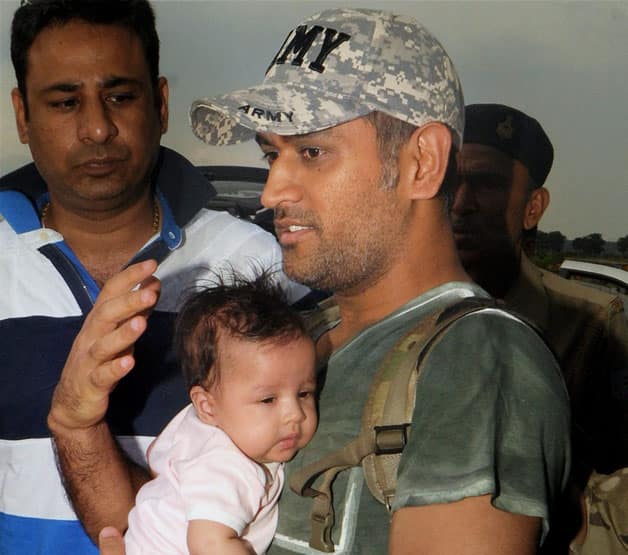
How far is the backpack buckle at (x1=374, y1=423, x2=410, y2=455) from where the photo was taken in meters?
1.09

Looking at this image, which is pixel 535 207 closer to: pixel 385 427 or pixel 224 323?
pixel 224 323

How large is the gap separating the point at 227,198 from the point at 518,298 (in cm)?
91

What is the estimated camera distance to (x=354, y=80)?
133cm

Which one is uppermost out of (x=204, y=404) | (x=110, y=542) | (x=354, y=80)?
(x=354, y=80)

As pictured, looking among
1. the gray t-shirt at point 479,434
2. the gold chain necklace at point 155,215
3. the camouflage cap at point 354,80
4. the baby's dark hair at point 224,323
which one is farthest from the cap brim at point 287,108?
the gold chain necklace at point 155,215

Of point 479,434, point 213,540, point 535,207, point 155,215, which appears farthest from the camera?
point 535,207

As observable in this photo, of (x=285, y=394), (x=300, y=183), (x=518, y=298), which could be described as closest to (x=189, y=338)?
(x=285, y=394)

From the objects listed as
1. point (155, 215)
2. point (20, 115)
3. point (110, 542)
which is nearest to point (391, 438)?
point (110, 542)

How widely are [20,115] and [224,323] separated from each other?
1.11 m

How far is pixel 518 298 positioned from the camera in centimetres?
250

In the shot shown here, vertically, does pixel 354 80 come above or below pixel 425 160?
above

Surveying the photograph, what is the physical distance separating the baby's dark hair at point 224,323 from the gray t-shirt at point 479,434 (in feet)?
0.91

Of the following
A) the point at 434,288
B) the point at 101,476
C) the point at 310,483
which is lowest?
the point at 101,476

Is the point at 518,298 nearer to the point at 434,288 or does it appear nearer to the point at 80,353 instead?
the point at 434,288
